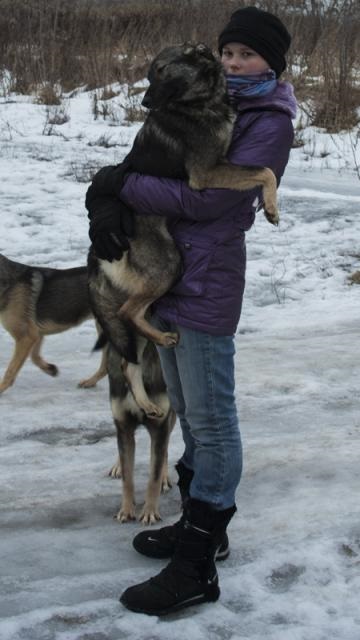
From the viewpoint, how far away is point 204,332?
295 cm

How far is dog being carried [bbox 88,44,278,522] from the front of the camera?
2.90 meters

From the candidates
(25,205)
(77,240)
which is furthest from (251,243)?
(25,205)

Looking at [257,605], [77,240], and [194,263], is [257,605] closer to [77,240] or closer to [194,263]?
[194,263]

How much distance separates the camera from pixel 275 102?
2797mm

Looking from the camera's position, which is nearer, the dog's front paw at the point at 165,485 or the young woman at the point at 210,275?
the young woman at the point at 210,275

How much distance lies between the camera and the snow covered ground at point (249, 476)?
9.92ft

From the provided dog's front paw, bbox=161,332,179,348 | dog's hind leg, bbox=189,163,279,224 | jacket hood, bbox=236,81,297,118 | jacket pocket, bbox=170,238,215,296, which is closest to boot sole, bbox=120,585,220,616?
dog's front paw, bbox=161,332,179,348

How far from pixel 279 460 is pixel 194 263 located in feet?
5.57

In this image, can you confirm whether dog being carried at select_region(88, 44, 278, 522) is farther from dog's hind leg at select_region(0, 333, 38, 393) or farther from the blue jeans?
dog's hind leg at select_region(0, 333, 38, 393)

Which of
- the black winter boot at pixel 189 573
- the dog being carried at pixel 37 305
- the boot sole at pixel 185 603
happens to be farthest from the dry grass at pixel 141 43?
the boot sole at pixel 185 603

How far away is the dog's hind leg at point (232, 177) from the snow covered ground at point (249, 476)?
4.84 ft

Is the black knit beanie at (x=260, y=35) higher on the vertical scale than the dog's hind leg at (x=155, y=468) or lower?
higher

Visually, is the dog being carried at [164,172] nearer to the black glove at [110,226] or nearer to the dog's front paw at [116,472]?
the black glove at [110,226]

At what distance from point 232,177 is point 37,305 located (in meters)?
3.09
